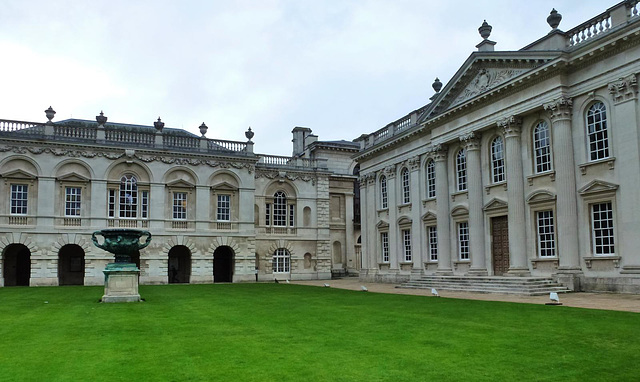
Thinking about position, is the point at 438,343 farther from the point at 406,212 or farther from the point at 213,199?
the point at 213,199

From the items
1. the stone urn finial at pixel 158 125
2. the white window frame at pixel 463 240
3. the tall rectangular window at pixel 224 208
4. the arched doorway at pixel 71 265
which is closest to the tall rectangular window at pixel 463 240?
the white window frame at pixel 463 240

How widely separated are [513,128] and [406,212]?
37.2 feet

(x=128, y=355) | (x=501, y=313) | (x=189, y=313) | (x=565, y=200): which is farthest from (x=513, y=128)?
(x=128, y=355)

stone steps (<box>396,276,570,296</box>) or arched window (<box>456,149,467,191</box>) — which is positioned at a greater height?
arched window (<box>456,149,467,191</box>)

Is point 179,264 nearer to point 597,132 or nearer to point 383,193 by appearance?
point 383,193

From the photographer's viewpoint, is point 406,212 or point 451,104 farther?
point 406,212

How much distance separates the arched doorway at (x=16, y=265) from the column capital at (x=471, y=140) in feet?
97.5

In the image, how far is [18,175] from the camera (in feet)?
118

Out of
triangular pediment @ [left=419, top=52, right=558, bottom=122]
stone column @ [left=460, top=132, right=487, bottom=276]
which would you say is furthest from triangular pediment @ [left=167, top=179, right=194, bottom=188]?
stone column @ [left=460, top=132, right=487, bottom=276]

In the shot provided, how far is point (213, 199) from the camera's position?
136ft

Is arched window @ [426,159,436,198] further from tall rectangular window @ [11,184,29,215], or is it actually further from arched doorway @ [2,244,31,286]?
arched doorway @ [2,244,31,286]

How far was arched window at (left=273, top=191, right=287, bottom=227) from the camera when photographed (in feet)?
149

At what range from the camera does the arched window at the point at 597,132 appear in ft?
74.2

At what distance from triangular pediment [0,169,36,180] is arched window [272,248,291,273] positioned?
18.7m
